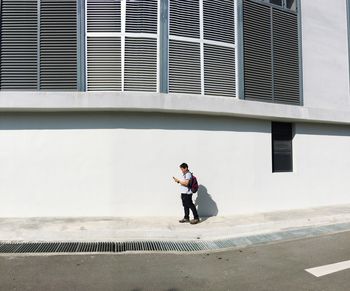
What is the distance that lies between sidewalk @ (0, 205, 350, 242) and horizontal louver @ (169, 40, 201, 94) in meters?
3.52

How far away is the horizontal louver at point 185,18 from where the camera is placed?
8.98 m

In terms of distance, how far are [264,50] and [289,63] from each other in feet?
3.66

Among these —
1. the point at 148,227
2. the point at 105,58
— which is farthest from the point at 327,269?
the point at 105,58

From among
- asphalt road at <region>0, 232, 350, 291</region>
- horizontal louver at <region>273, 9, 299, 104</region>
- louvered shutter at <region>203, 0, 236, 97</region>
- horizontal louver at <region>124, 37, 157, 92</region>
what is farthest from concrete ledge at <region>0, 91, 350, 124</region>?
asphalt road at <region>0, 232, 350, 291</region>

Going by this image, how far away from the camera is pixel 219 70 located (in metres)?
9.41

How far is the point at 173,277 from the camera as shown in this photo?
198 inches

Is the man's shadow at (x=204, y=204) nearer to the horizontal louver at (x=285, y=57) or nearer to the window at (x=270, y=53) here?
the window at (x=270, y=53)

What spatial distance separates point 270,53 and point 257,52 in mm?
535

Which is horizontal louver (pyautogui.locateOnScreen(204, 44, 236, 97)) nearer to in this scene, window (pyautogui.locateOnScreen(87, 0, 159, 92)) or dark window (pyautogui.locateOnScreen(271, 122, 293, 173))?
window (pyautogui.locateOnScreen(87, 0, 159, 92))

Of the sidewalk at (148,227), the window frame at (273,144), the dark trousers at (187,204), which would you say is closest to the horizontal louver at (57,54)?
Result: the sidewalk at (148,227)

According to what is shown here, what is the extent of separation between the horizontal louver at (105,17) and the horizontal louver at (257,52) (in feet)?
12.3

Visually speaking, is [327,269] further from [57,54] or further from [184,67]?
[57,54]

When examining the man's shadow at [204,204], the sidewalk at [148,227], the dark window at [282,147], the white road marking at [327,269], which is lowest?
the white road marking at [327,269]

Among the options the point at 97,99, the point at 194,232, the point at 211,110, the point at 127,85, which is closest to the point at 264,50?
the point at 211,110
